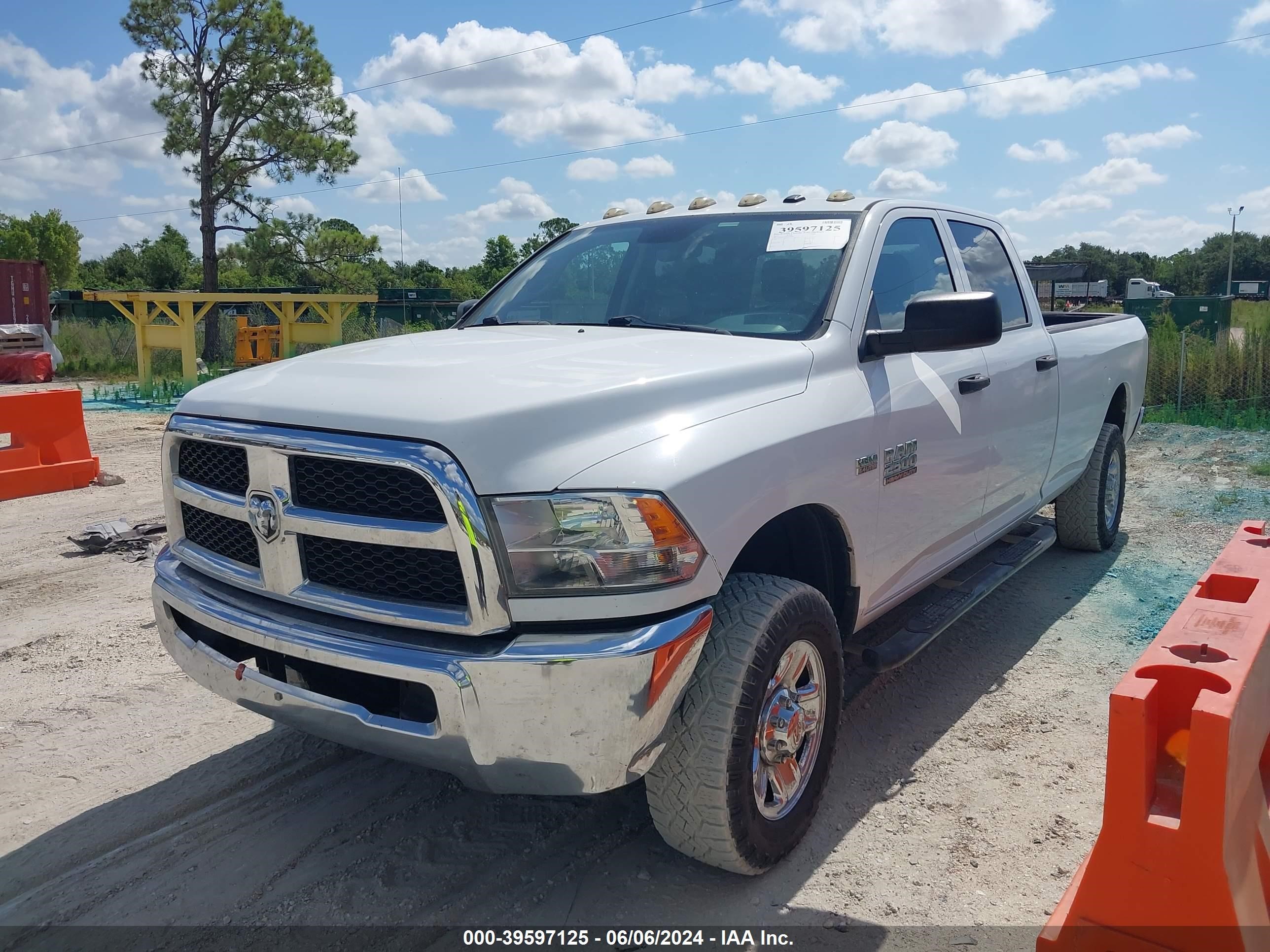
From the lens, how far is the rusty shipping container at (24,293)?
71.5ft

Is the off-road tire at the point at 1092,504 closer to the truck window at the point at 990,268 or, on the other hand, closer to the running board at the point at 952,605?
the running board at the point at 952,605

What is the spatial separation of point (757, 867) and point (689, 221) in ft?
8.16

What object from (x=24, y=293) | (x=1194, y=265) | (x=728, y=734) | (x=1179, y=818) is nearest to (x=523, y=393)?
(x=728, y=734)

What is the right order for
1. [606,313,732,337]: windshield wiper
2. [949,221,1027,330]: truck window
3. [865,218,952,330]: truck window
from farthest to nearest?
1. [949,221,1027,330]: truck window
2. [865,218,952,330]: truck window
3. [606,313,732,337]: windshield wiper

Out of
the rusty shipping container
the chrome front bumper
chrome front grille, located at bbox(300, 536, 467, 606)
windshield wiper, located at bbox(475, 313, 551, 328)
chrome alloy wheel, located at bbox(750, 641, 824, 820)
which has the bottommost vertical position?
chrome alloy wheel, located at bbox(750, 641, 824, 820)

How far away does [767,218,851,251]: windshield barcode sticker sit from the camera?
143 inches

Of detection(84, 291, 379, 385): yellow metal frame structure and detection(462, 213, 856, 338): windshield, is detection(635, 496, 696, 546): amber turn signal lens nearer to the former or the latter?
detection(462, 213, 856, 338): windshield

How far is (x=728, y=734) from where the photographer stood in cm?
256

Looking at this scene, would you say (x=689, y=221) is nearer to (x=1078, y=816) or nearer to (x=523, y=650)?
(x=523, y=650)

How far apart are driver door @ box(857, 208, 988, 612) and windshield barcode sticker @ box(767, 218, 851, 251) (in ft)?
0.50

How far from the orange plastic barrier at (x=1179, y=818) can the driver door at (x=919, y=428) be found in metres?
1.22

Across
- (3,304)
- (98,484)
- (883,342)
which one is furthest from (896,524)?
(3,304)

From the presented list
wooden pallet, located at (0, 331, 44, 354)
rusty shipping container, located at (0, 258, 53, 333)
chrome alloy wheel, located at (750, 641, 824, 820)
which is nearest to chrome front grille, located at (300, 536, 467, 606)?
chrome alloy wheel, located at (750, 641, 824, 820)

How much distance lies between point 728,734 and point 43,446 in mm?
7796
